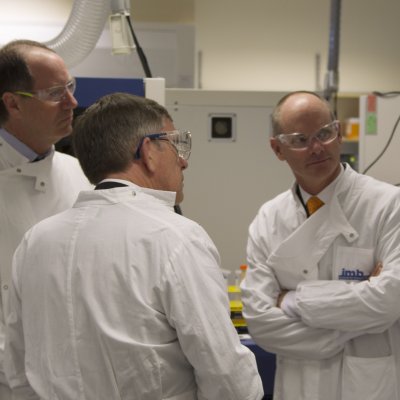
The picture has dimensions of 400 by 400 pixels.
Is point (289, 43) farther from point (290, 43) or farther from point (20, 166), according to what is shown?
point (20, 166)

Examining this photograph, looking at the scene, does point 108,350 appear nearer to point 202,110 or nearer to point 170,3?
point 202,110

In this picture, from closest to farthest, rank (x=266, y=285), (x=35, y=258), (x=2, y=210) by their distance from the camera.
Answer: (x=35, y=258)
(x=2, y=210)
(x=266, y=285)

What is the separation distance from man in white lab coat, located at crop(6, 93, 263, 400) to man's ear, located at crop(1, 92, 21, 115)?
0.47 meters

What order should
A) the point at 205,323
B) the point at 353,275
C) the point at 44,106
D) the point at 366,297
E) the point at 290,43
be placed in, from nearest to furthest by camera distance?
1. the point at 205,323
2. the point at 44,106
3. the point at 366,297
4. the point at 353,275
5. the point at 290,43

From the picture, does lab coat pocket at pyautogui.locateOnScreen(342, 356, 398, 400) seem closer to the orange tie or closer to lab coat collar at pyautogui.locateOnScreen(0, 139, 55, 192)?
the orange tie

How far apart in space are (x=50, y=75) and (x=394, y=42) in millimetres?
4145

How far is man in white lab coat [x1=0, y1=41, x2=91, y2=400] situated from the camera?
1604 mm

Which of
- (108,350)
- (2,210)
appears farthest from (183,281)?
(2,210)

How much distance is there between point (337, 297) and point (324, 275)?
0.14 metres

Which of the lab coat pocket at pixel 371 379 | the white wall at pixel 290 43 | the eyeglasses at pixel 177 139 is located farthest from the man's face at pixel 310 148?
the white wall at pixel 290 43

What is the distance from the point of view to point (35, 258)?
1.19 metres

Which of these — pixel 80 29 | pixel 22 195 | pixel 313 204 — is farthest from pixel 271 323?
pixel 80 29

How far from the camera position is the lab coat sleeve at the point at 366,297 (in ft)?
5.74

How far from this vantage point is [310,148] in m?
1.95
